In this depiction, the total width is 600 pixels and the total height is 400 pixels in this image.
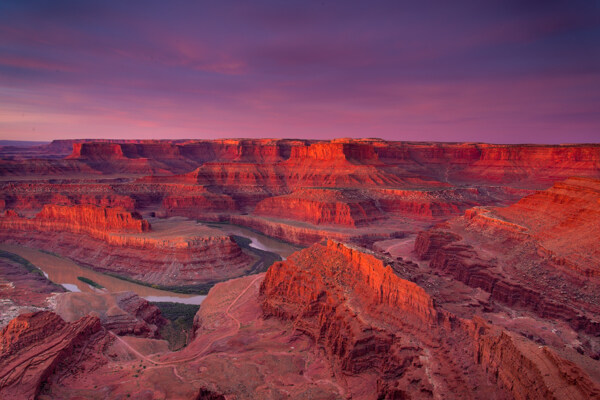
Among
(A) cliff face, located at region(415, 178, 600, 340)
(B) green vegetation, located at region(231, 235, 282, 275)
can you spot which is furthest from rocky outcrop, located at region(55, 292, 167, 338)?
(A) cliff face, located at region(415, 178, 600, 340)

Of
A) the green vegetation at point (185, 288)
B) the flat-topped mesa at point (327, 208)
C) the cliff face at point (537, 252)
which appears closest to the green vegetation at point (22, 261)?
the green vegetation at point (185, 288)

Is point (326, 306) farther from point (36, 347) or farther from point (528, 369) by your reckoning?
point (36, 347)

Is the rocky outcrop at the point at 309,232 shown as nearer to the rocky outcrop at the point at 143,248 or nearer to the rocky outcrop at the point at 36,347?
the rocky outcrop at the point at 143,248

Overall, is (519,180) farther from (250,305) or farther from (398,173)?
(250,305)

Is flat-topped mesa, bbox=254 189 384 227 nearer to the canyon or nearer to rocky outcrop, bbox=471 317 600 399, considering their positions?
the canyon

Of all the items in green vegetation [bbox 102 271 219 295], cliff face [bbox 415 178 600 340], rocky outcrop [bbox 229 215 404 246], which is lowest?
green vegetation [bbox 102 271 219 295]

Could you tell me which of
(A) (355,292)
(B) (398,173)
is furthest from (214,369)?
(B) (398,173)
